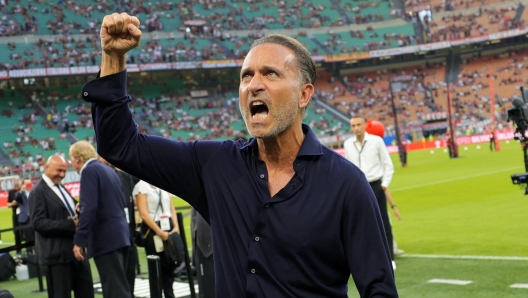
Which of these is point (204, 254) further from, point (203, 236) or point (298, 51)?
point (298, 51)

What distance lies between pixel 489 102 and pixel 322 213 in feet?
208

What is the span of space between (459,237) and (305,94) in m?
10.4

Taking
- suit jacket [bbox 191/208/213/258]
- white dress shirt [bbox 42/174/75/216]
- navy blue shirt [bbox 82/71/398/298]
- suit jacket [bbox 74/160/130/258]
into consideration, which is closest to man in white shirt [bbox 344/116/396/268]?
suit jacket [bbox 191/208/213/258]

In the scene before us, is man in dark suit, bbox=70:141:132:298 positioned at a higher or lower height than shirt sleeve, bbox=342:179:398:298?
lower

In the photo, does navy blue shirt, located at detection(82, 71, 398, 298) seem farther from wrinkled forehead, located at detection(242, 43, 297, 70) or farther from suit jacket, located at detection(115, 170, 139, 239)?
suit jacket, located at detection(115, 170, 139, 239)

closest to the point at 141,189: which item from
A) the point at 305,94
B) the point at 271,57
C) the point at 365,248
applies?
the point at 305,94

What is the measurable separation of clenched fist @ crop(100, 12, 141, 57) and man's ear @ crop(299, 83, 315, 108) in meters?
0.60

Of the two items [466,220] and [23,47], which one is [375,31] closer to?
[23,47]

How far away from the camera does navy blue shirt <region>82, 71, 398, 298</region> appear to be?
2.25 m

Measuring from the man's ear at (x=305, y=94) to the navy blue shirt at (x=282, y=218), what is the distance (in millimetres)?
127

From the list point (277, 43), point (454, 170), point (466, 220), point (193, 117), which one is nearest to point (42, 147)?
point (193, 117)

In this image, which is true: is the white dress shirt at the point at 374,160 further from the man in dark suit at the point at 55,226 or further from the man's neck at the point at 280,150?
the man's neck at the point at 280,150

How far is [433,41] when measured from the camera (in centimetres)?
6850

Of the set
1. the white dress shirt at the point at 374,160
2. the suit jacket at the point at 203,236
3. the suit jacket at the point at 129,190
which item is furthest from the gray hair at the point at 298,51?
the white dress shirt at the point at 374,160
